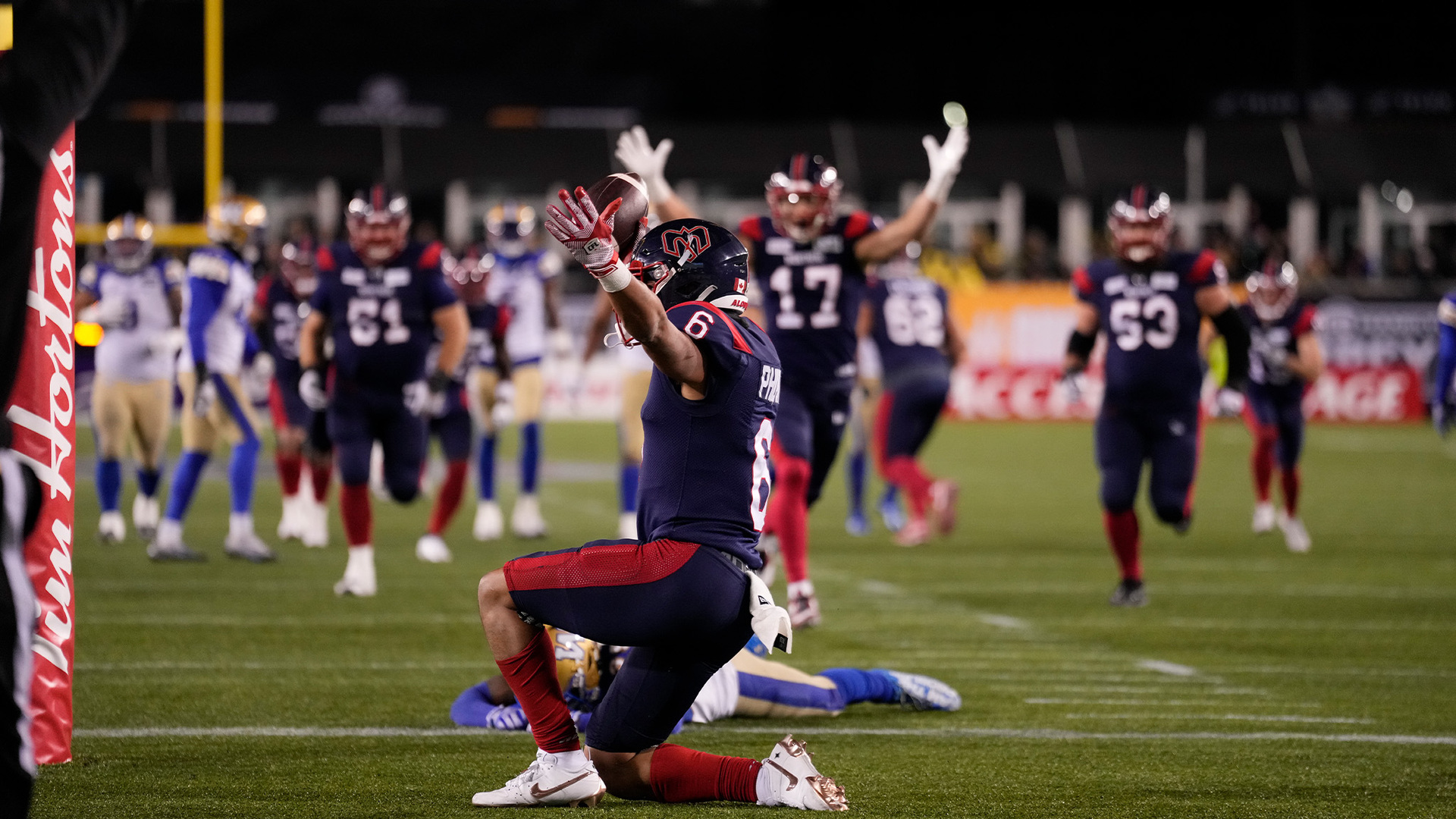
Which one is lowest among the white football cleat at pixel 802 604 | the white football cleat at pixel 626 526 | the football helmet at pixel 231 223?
the white football cleat at pixel 802 604

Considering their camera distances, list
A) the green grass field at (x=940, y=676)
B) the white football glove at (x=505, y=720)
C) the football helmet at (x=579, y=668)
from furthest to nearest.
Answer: the white football glove at (x=505, y=720)
the football helmet at (x=579, y=668)
the green grass field at (x=940, y=676)

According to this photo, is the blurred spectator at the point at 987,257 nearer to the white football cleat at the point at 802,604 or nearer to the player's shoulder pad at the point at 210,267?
the player's shoulder pad at the point at 210,267

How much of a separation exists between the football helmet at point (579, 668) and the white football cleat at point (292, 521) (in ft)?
21.6

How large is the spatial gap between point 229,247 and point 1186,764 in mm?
8149

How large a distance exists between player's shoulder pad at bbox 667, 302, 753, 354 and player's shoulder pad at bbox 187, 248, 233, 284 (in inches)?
292

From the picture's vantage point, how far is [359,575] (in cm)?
919

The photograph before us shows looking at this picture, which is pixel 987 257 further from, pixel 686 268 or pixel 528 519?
pixel 686 268

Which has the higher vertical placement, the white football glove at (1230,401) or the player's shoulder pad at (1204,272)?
the player's shoulder pad at (1204,272)

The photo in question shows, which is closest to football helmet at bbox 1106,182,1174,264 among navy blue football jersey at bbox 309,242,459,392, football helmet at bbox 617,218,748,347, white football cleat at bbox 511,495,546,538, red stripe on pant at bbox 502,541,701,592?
navy blue football jersey at bbox 309,242,459,392

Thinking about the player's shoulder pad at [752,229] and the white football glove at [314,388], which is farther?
the white football glove at [314,388]

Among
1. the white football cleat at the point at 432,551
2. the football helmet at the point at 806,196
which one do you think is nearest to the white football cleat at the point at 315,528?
the white football cleat at the point at 432,551

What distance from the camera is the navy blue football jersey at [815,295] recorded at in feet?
28.5

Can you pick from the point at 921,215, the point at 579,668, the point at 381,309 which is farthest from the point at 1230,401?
the point at 579,668

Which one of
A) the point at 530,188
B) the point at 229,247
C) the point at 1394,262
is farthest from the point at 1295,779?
the point at 530,188
